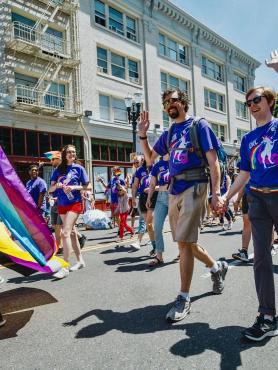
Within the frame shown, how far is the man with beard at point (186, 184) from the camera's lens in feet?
12.0

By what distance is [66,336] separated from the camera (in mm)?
3264

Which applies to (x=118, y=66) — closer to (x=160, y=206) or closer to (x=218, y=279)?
(x=160, y=206)

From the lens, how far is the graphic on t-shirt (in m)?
3.10

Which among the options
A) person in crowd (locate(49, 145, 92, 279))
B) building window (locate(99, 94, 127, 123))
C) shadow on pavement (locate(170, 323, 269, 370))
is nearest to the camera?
shadow on pavement (locate(170, 323, 269, 370))

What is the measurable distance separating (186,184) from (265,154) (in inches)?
35.2

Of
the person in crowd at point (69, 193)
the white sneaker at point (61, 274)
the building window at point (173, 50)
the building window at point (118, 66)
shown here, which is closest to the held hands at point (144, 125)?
the person in crowd at point (69, 193)

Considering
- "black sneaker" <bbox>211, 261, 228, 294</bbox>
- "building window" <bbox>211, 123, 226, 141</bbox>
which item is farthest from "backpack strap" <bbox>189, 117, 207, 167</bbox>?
"building window" <bbox>211, 123, 226, 141</bbox>

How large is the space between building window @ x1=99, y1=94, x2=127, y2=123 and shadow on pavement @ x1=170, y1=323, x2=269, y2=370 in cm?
2000

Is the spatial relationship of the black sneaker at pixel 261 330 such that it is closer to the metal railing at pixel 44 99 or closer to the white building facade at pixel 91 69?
the white building facade at pixel 91 69

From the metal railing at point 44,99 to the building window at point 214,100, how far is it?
15453mm

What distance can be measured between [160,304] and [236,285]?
1.16 metres

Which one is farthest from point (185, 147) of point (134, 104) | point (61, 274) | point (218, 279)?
point (134, 104)

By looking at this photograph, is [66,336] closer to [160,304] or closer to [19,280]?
[160,304]

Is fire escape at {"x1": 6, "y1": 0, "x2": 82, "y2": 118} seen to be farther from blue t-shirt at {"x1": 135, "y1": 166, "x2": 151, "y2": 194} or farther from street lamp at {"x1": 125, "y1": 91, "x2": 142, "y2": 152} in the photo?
blue t-shirt at {"x1": 135, "y1": 166, "x2": 151, "y2": 194}
